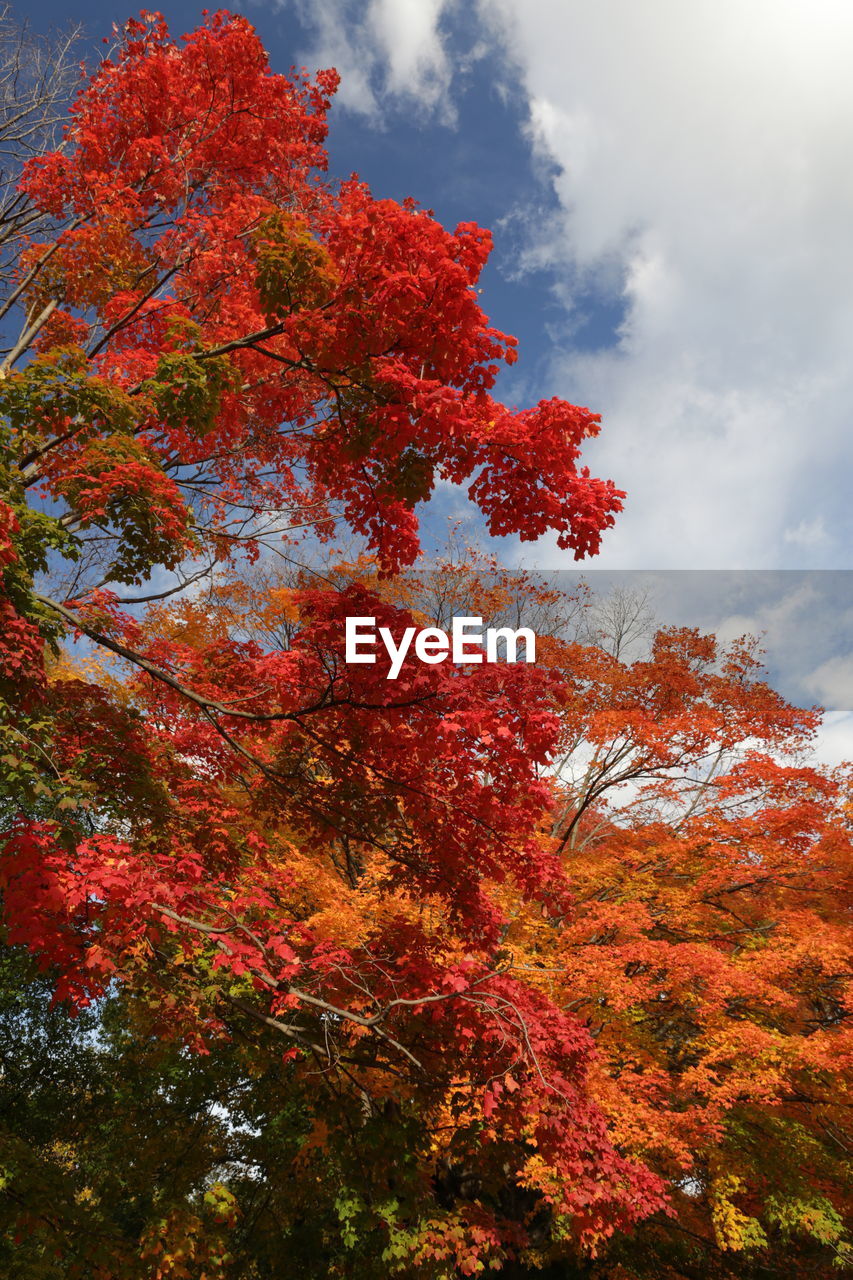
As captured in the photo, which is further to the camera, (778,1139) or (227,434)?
(778,1139)

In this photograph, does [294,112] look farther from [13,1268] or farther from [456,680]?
[13,1268]

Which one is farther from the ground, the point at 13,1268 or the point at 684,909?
the point at 684,909

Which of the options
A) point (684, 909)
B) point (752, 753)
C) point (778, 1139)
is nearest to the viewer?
point (778, 1139)

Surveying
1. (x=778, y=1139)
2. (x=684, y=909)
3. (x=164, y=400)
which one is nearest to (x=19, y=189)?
(x=164, y=400)

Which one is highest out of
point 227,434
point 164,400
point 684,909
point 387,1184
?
point 227,434

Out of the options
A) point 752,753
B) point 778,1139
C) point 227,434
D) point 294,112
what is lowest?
point 778,1139

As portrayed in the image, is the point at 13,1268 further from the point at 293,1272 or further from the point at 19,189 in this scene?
the point at 19,189

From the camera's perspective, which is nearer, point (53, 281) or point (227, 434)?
point (53, 281)

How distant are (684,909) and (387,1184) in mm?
6676

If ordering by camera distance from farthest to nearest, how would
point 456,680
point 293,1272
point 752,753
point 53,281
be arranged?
1. point 752,753
2. point 293,1272
3. point 53,281
4. point 456,680

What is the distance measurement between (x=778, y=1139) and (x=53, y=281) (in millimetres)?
15058

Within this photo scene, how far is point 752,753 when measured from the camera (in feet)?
45.6

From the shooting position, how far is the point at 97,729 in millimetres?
6797

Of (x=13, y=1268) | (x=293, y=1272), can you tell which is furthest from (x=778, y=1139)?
(x=13, y=1268)
